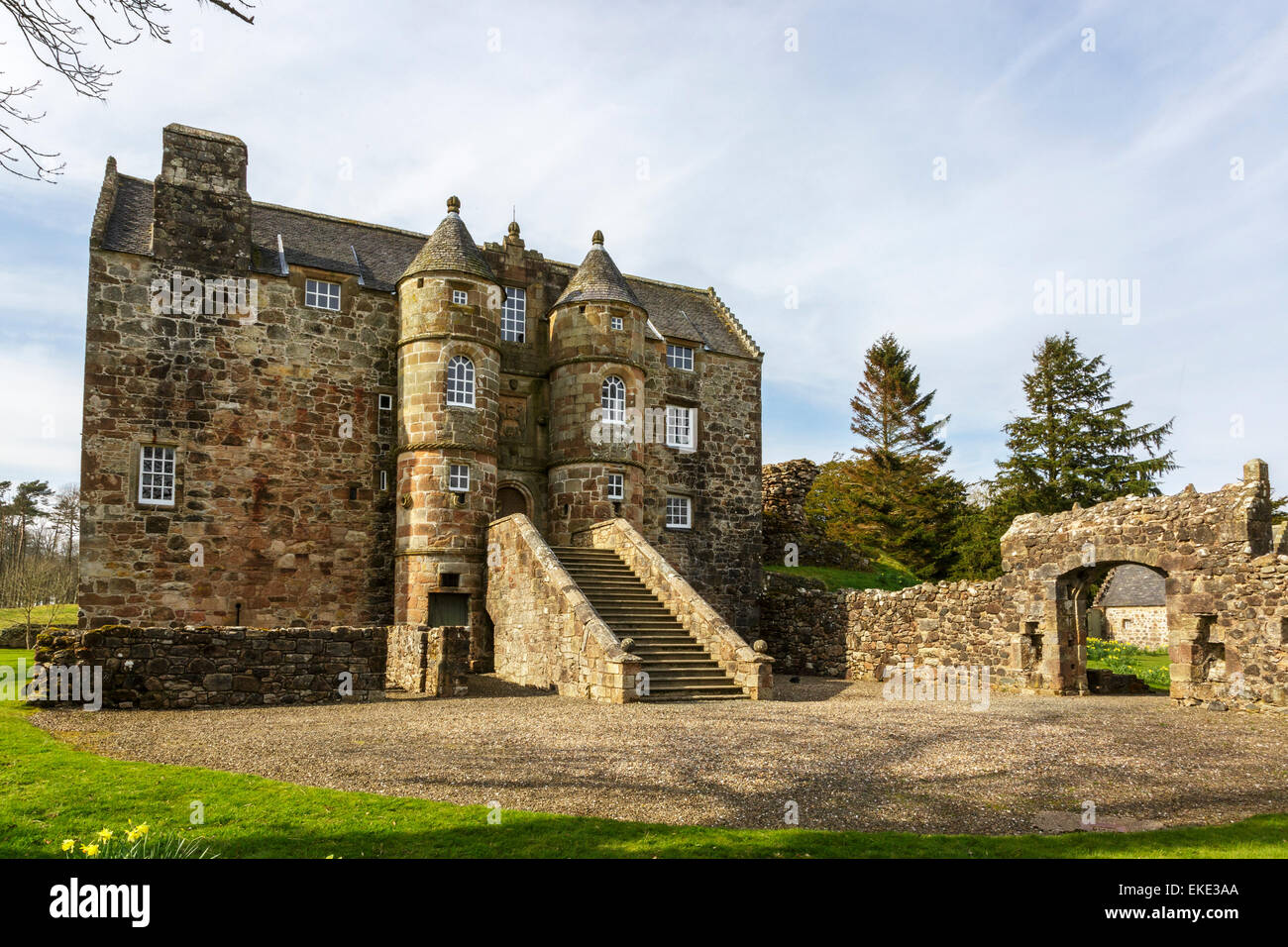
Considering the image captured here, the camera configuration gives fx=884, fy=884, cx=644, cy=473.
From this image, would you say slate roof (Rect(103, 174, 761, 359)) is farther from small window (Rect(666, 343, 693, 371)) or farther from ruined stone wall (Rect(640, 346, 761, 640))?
ruined stone wall (Rect(640, 346, 761, 640))

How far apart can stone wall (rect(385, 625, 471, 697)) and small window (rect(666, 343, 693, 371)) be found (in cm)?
1417

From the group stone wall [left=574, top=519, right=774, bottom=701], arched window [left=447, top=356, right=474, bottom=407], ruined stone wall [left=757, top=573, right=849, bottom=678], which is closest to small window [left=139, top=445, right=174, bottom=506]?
arched window [left=447, top=356, right=474, bottom=407]

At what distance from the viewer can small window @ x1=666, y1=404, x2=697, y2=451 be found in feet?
93.2

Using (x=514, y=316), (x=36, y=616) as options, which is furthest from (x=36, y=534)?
(x=514, y=316)

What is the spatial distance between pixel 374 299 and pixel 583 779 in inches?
735

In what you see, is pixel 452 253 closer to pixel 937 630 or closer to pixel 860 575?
pixel 937 630

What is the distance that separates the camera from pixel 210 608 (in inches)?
843

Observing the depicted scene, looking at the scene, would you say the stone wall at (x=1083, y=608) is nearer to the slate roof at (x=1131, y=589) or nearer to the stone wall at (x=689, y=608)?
the stone wall at (x=689, y=608)

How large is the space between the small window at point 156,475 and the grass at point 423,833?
14.2 metres

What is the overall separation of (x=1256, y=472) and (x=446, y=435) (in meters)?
17.3

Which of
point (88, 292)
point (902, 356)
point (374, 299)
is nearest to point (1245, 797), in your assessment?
point (374, 299)

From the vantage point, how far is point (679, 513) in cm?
2838

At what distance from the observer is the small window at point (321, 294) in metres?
23.6
